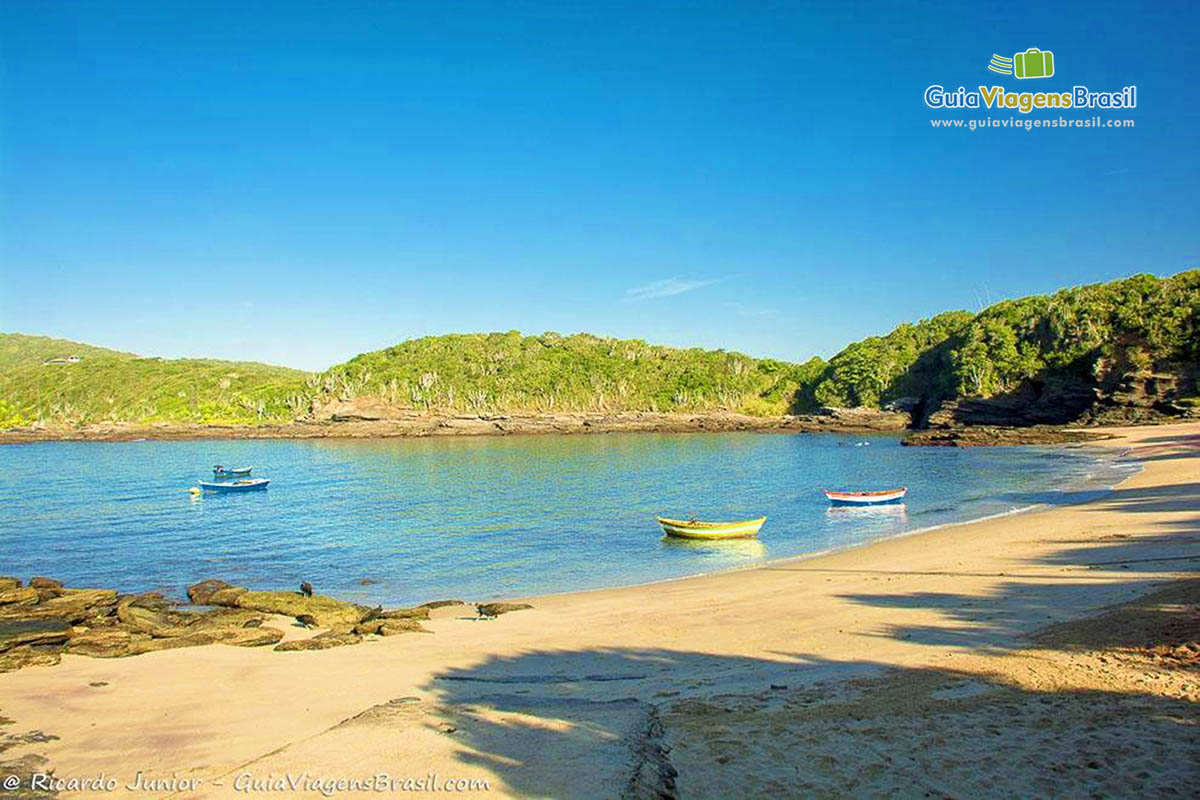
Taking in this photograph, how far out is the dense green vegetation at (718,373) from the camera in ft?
293

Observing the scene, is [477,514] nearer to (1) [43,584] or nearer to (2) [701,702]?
(1) [43,584]

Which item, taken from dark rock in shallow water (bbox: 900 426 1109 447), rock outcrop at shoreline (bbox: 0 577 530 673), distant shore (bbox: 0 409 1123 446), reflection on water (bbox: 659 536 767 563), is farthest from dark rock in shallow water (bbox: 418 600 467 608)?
distant shore (bbox: 0 409 1123 446)

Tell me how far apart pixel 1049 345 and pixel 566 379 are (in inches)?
4120

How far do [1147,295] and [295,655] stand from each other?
4433 inches

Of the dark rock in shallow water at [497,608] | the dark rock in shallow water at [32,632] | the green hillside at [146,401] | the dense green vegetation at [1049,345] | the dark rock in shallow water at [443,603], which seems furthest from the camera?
the green hillside at [146,401]

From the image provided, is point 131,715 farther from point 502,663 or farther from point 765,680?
point 765,680

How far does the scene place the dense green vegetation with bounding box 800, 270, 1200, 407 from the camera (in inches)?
3263

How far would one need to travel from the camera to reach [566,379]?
17250 cm

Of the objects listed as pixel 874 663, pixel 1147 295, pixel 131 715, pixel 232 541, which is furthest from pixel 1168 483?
pixel 1147 295

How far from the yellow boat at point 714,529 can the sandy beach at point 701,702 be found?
36.4 feet

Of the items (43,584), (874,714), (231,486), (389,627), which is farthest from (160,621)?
(231,486)

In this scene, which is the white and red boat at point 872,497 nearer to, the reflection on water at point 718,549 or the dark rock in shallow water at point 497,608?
the reflection on water at point 718,549

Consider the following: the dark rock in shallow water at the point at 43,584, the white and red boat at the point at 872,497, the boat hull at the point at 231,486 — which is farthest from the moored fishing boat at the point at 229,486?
the white and red boat at the point at 872,497

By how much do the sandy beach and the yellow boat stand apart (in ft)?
36.4
